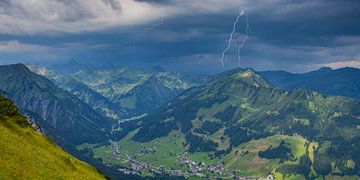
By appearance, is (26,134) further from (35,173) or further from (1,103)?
(35,173)

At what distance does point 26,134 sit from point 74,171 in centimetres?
1758

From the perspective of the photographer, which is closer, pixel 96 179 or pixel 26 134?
pixel 96 179

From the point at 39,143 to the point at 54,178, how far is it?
30285mm

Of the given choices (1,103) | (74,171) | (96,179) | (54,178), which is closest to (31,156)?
(54,178)

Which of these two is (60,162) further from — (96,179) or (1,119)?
(1,119)

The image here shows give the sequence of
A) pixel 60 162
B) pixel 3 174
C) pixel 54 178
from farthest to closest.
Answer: pixel 60 162 → pixel 54 178 → pixel 3 174

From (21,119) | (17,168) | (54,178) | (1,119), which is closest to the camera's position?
(17,168)

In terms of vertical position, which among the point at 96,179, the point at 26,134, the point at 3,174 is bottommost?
the point at 96,179

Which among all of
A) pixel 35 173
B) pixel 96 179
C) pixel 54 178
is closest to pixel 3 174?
pixel 35 173

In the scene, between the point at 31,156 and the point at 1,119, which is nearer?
the point at 31,156

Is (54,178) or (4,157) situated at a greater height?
(4,157)

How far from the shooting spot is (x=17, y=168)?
195 ft

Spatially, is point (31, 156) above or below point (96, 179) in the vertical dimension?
above

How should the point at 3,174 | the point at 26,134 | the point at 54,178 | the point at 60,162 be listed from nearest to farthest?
the point at 3,174 → the point at 54,178 → the point at 60,162 → the point at 26,134
